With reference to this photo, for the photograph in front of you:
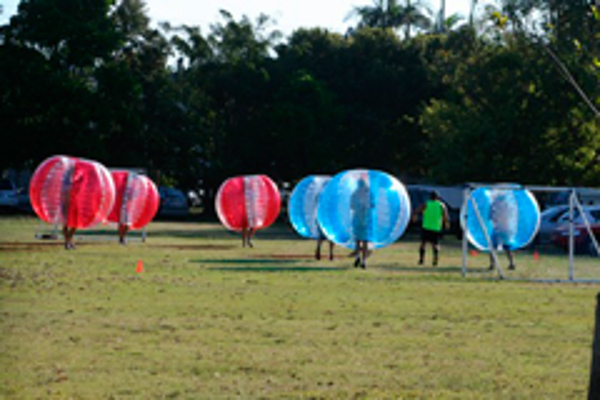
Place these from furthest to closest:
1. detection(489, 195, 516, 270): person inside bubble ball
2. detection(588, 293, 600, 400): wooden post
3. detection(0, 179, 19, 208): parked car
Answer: detection(0, 179, 19, 208): parked car, detection(489, 195, 516, 270): person inside bubble ball, detection(588, 293, 600, 400): wooden post

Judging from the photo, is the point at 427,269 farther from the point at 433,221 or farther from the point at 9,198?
the point at 9,198

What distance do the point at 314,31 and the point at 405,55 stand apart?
19.7ft

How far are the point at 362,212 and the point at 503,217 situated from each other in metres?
3.12

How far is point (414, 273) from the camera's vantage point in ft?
78.5

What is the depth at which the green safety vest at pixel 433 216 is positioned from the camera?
88.7ft

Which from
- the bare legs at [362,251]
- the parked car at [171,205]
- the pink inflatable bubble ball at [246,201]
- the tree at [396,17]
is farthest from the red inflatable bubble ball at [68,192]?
the tree at [396,17]

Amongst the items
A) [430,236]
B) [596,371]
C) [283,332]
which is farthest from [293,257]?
[596,371]

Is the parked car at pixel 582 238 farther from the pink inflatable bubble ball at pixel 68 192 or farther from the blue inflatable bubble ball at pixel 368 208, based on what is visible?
the pink inflatable bubble ball at pixel 68 192

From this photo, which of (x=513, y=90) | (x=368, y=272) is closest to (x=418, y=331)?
(x=368, y=272)

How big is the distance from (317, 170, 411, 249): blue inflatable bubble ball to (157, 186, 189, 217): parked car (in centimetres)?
3405

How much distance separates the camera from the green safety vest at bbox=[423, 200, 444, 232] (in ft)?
88.7

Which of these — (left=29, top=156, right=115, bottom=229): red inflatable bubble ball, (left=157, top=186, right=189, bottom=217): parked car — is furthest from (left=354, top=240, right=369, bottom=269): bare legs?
(left=157, top=186, right=189, bottom=217): parked car

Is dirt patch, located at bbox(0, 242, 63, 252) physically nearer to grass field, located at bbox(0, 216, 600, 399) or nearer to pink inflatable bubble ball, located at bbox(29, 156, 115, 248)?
pink inflatable bubble ball, located at bbox(29, 156, 115, 248)

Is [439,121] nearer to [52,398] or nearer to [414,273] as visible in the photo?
[414,273]
